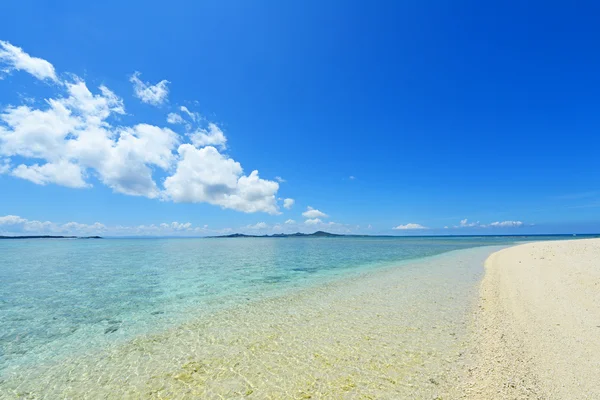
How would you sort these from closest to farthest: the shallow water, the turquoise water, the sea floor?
the sea floor, the shallow water, the turquoise water

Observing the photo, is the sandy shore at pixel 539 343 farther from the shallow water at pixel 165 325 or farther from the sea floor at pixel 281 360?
the shallow water at pixel 165 325

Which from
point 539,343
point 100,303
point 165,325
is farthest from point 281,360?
point 100,303

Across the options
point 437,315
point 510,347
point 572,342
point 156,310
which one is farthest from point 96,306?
point 572,342

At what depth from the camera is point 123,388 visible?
22.3 ft

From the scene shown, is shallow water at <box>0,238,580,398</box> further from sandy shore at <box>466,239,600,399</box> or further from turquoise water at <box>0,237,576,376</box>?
sandy shore at <box>466,239,600,399</box>

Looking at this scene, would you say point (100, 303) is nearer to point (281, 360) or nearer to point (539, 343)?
point (281, 360)

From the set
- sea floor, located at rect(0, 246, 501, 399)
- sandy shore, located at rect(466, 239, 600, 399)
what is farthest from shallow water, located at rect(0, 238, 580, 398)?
sandy shore, located at rect(466, 239, 600, 399)

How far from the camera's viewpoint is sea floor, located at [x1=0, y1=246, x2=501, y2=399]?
6555 millimetres

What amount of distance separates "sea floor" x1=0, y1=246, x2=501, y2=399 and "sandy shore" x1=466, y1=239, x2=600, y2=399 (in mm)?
660

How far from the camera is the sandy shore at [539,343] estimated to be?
6105 mm

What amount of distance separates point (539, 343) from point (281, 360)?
7.92m

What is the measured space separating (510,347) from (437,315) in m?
3.57

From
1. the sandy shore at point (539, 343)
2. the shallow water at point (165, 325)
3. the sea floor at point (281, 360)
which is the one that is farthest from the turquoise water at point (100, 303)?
the sandy shore at point (539, 343)

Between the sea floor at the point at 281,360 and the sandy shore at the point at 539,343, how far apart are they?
26.0 inches
